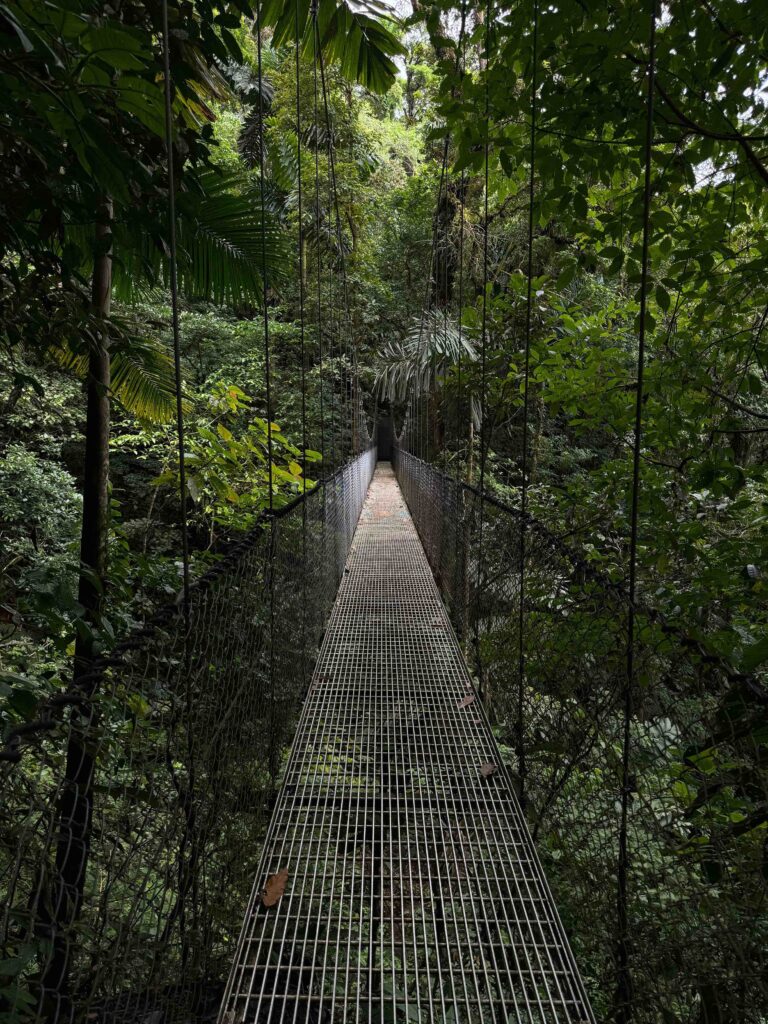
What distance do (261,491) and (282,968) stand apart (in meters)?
2.14

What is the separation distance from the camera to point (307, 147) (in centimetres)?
682

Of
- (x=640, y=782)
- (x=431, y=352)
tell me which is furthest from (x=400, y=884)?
(x=431, y=352)

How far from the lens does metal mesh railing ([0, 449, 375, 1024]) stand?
62cm

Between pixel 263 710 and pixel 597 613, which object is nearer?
pixel 597 613

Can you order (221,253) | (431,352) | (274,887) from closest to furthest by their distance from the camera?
1. (274,887)
2. (221,253)
3. (431,352)

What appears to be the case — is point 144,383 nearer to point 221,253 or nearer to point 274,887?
point 221,253

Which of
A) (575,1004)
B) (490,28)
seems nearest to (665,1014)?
(575,1004)

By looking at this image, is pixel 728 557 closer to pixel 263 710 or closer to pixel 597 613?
pixel 597 613

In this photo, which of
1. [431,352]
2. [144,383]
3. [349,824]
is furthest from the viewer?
[431,352]

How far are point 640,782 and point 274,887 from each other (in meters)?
0.92

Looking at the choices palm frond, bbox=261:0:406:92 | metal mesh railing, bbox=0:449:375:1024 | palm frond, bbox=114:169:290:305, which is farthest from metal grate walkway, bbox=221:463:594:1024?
palm frond, bbox=261:0:406:92

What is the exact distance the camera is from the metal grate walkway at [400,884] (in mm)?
1068

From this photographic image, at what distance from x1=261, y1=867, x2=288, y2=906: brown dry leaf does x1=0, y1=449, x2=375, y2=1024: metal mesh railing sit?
52 mm

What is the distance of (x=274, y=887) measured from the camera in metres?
1.32
